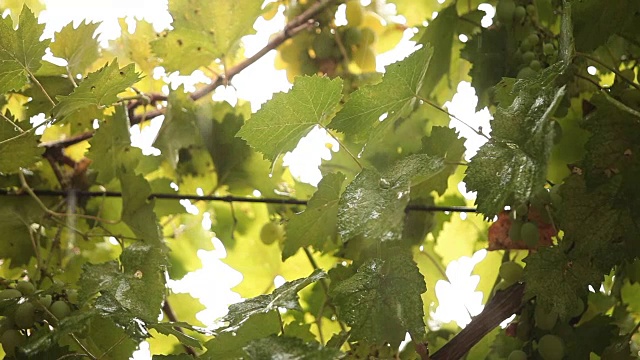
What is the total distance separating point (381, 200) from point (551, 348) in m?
0.23

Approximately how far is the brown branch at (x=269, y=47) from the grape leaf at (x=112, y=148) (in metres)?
0.08

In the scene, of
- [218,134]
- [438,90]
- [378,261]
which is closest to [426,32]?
[438,90]

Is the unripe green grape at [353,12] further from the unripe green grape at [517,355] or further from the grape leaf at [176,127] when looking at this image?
the unripe green grape at [517,355]

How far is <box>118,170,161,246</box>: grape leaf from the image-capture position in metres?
0.73

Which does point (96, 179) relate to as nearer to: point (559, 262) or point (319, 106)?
point (319, 106)

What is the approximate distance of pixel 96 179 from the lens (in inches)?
32.1

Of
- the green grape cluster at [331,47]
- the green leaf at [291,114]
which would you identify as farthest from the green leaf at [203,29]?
the green leaf at [291,114]

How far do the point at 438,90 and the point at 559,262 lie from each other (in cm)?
34

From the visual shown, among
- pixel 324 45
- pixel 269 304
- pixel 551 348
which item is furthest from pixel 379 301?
pixel 324 45

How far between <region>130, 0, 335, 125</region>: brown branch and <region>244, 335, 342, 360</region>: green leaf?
0.48 m

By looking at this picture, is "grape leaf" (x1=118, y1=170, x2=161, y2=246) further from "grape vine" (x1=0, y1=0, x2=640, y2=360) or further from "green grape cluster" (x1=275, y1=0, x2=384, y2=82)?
"green grape cluster" (x1=275, y1=0, x2=384, y2=82)

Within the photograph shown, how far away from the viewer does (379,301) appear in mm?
499

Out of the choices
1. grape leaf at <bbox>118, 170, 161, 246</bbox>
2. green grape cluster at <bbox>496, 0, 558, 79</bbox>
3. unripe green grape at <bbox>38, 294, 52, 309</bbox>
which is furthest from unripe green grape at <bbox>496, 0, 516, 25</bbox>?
unripe green grape at <bbox>38, 294, 52, 309</bbox>

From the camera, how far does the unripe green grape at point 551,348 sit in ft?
1.94
